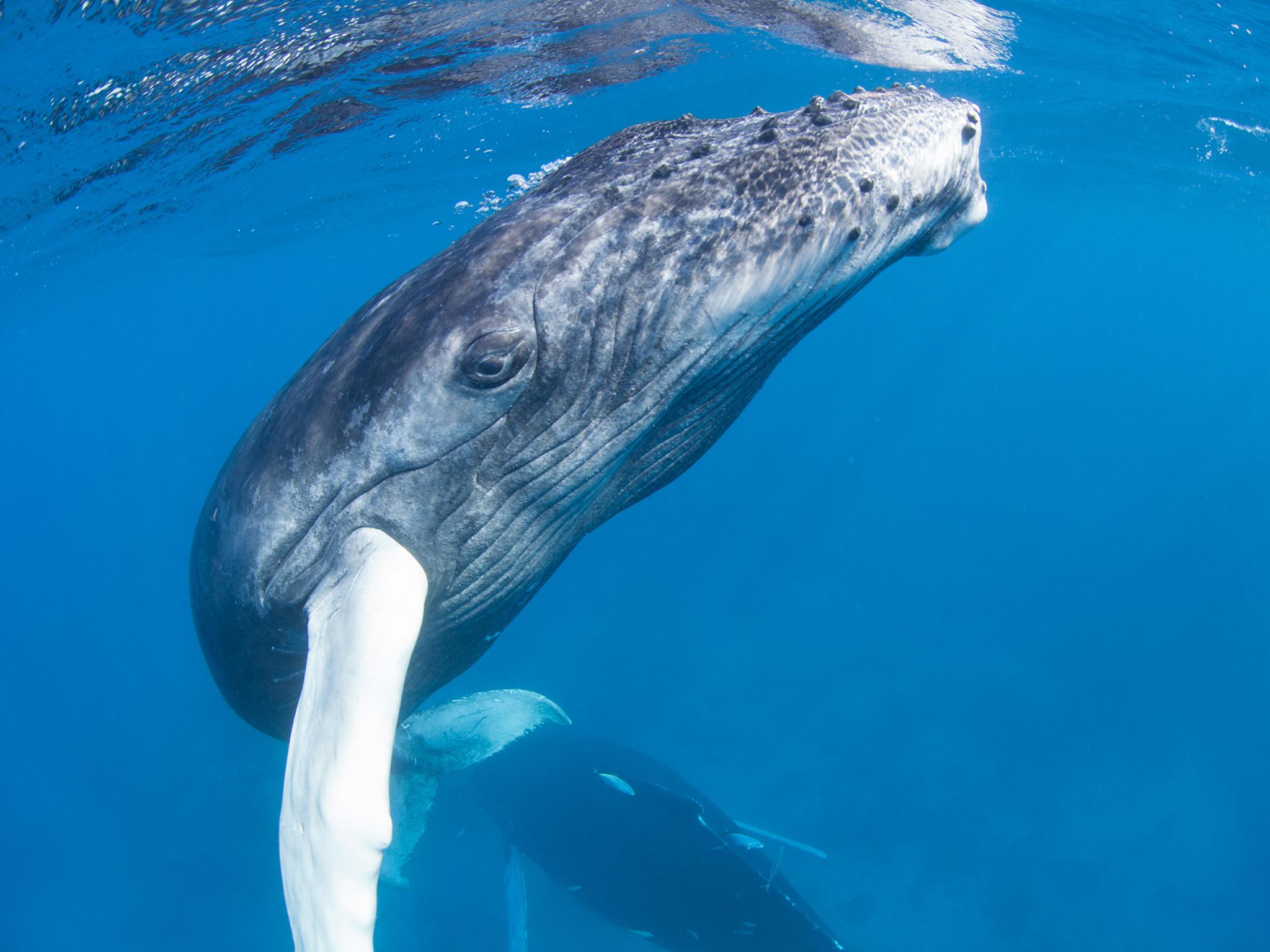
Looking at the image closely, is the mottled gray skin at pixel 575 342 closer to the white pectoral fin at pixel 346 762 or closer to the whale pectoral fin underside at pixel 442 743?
the white pectoral fin at pixel 346 762

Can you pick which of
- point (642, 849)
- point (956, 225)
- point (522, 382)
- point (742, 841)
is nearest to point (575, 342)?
point (522, 382)

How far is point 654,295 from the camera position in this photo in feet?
9.28

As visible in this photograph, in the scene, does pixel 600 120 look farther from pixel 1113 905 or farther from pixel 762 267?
pixel 1113 905

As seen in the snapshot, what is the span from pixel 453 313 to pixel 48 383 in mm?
97571

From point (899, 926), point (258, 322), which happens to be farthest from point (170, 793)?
point (258, 322)

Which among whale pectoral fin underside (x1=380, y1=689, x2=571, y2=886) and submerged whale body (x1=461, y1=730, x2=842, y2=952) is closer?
whale pectoral fin underside (x1=380, y1=689, x2=571, y2=886)

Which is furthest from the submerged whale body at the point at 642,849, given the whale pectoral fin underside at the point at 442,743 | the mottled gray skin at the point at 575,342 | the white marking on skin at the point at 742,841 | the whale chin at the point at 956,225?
the whale chin at the point at 956,225

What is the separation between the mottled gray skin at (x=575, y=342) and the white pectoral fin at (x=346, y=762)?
493mm

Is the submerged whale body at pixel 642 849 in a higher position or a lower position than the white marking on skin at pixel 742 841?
lower

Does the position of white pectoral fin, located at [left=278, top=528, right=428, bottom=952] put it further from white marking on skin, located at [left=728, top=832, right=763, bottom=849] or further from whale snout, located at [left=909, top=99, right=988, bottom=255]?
white marking on skin, located at [left=728, top=832, right=763, bottom=849]

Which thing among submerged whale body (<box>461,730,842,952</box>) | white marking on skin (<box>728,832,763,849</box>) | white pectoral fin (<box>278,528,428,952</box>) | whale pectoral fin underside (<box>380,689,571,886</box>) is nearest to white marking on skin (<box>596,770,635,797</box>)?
submerged whale body (<box>461,730,842,952</box>)

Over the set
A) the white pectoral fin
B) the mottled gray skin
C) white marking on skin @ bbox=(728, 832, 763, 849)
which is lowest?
white marking on skin @ bbox=(728, 832, 763, 849)

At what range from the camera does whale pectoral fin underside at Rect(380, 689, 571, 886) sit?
405 inches

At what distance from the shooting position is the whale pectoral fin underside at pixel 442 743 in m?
10.3
